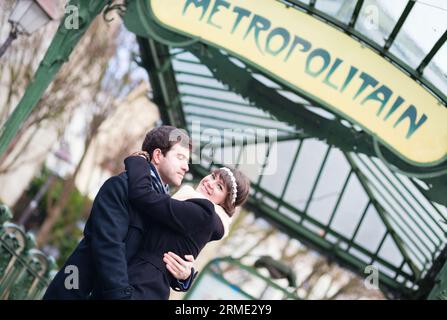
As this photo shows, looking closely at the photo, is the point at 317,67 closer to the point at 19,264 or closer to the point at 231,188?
the point at 231,188

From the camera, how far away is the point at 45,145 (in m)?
28.6

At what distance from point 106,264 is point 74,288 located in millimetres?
222

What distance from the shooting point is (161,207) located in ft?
8.04

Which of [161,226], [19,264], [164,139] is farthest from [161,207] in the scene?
[19,264]

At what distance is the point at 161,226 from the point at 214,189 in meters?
0.33

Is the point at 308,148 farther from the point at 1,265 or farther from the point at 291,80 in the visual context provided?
the point at 1,265

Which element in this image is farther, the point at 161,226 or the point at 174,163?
the point at 174,163

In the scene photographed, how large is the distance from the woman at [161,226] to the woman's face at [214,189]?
0.25 ft

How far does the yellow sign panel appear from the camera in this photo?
5.71 meters

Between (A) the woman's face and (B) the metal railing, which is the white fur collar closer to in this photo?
(A) the woman's face

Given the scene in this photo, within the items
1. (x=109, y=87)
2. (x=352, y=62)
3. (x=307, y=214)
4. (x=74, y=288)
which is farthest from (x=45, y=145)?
(x=74, y=288)

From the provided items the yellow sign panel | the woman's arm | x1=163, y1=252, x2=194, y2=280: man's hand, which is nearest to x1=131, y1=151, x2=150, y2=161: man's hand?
the woman's arm

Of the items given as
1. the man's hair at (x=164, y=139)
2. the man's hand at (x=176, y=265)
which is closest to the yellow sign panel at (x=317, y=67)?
the man's hair at (x=164, y=139)

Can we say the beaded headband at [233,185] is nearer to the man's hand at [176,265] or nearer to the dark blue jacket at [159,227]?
the dark blue jacket at [159,227]
